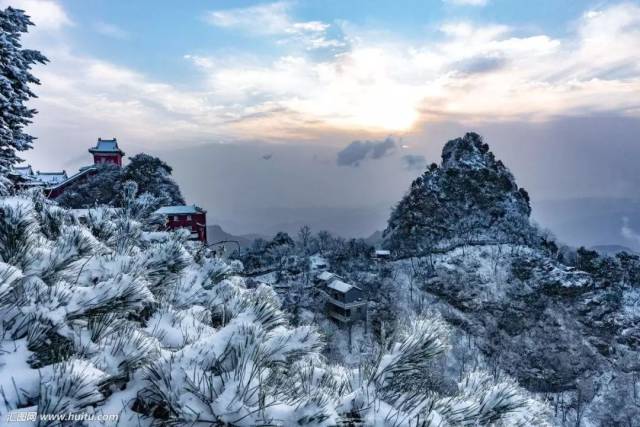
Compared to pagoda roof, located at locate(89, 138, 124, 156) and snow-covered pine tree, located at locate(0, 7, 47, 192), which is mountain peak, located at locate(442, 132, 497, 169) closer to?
pagoda roof, located at locate(89, 138, 124, 156)

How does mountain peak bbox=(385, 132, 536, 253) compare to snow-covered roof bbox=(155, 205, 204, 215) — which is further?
mountain peak bbox=(385, 132, 536, 253)

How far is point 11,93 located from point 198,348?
14802 mm

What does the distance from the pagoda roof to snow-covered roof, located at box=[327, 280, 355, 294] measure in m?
35.3

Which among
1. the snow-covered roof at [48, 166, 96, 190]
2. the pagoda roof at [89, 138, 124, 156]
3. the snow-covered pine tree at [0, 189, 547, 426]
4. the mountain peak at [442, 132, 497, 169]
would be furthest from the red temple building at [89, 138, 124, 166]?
the mountain peak at [442, 132, 497, 169]

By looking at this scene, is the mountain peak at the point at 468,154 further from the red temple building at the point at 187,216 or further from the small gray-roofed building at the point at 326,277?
the red temple building at the point at 187,216

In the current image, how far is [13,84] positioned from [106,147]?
140ft

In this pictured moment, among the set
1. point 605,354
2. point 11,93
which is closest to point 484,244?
point 605,354

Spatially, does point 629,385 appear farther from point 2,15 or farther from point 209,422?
point 2,15

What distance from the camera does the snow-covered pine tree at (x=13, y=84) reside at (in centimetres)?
1206

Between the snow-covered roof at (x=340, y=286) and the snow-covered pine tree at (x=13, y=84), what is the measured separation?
31.0 metres

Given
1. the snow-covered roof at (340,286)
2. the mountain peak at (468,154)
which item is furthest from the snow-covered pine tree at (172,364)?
the mountain peak at (468,154)

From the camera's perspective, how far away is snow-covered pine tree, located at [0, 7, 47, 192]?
12062 millimetres

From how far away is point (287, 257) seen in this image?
51.1 metres

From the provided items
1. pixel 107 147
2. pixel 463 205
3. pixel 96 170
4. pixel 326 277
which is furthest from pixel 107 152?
pixel 463 205
